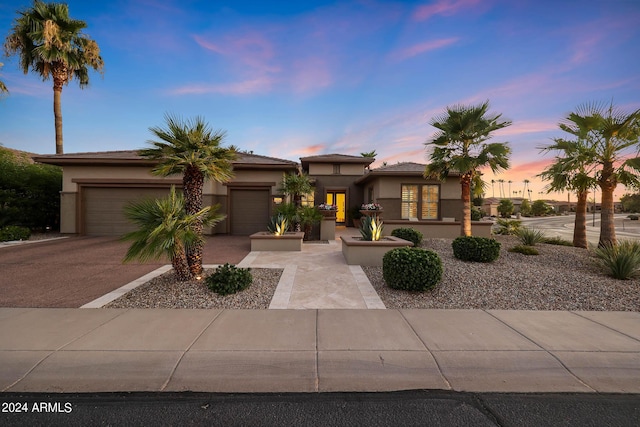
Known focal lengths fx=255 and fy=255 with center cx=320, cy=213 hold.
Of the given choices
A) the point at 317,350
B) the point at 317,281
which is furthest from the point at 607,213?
the point at 317,350

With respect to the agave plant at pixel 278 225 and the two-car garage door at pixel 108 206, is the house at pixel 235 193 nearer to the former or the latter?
the two-car garage door at pixel 108 206

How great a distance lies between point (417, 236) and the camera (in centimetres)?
1055

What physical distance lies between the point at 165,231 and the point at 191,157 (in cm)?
170

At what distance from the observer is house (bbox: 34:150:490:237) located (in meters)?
13.6

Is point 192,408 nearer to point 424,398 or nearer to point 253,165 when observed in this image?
point 424,398

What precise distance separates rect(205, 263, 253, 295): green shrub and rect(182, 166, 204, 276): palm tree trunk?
2.33ft

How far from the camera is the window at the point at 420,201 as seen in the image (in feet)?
52.2

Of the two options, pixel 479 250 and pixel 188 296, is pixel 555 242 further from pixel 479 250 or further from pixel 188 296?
pixel 188 296

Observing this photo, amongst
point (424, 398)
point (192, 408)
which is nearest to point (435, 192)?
point (424, 398)

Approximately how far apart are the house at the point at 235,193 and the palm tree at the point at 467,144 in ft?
11.3

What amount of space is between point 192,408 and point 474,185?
1278 cm

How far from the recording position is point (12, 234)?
11.5 meters

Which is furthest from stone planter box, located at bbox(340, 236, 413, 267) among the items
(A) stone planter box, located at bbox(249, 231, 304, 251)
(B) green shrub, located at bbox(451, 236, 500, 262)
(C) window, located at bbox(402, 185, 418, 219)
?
(C) window, located at bbox(402, 185, 418, 219)

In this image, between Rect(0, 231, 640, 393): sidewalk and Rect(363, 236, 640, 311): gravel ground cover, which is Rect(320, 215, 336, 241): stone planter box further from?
Rect(0, 231, 640, 393): sidewalk
